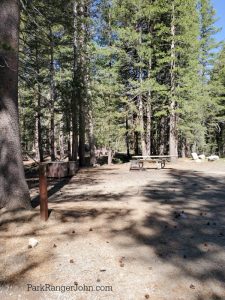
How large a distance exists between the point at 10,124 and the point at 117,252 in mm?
3381

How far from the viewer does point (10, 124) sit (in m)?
6.16

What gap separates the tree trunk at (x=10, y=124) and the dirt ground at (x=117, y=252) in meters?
0.38

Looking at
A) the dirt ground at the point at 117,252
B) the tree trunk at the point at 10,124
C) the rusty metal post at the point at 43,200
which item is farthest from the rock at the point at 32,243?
the tree trunk at the point at 10,124

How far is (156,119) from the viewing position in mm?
27688

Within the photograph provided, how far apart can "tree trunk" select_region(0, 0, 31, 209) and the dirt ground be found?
38cm

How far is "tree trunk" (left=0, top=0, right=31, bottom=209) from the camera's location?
238 inches

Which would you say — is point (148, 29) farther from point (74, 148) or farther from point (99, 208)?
point (99, 208)

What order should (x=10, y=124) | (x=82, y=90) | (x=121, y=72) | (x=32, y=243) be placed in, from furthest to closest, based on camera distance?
(x=121, y=72) < (x=82, y=90) < (x=10, y=124) < (x=32, y=243)

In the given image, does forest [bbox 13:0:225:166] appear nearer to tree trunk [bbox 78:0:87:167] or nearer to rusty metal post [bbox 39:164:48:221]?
tree trunk [bbox 78:0:87:167]

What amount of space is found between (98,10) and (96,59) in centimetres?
326

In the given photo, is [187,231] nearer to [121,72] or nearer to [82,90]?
[82,90]

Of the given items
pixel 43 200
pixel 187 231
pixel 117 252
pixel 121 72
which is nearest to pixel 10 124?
pixel 43 200

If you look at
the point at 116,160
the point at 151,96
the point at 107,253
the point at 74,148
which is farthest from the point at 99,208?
the point at 116,160

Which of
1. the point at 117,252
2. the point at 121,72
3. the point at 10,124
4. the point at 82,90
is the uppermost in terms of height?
the point at 121,72
